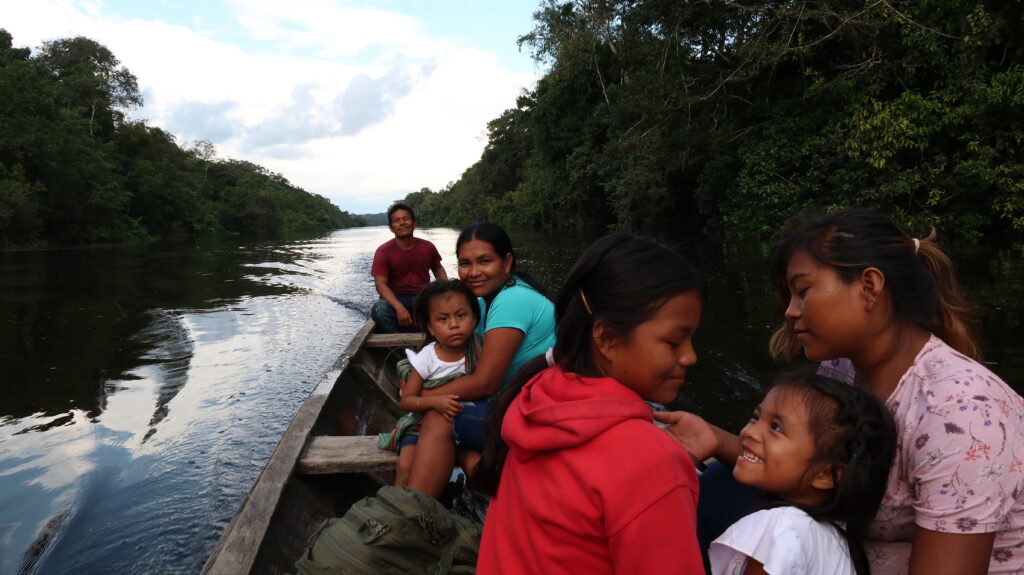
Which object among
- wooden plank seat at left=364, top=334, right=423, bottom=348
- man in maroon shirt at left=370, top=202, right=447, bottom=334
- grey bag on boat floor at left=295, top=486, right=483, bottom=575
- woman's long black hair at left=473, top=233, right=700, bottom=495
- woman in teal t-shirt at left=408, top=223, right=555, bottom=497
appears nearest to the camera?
woman's long black hair at left=473, top=233, right=700, bottom=495

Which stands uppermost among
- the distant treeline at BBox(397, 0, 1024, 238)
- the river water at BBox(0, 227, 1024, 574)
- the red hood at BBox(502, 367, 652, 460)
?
the distant treeline at BBox(397, 0, 1024, 238)

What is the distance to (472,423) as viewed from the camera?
260 cm

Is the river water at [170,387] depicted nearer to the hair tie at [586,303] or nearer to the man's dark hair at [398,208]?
the man's dark hair at [398,208]

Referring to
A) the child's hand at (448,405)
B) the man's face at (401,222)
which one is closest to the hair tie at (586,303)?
the child's hand at (448,405)

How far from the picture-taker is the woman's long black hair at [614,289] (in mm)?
1184

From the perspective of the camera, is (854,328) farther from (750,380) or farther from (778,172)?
(778,172)

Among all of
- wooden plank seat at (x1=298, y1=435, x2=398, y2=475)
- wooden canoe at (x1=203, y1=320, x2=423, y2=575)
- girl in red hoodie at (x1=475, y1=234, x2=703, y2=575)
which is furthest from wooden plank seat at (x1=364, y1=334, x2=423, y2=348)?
girl in red hoodie at (x1=475, y1=234, x2=703, y2=575)

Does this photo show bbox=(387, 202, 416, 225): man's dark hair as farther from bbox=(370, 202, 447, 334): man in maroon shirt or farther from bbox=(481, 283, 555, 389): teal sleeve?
bbox=(481, 283, 555, 389): teal sleeve

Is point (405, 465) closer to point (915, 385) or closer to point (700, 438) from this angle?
point (700, 438)

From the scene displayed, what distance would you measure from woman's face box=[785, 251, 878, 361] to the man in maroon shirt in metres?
4.67

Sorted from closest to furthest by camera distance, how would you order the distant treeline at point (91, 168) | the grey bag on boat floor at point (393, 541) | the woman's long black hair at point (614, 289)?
the woman's long black hair at point (614, 289) < the grey bag on boat floor at point (393, 541) < the distant treeline at point (91, 168)

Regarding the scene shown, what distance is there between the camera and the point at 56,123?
28422mm

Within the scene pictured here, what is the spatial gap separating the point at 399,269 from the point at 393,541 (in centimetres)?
450

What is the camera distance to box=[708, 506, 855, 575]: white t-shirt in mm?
1224
